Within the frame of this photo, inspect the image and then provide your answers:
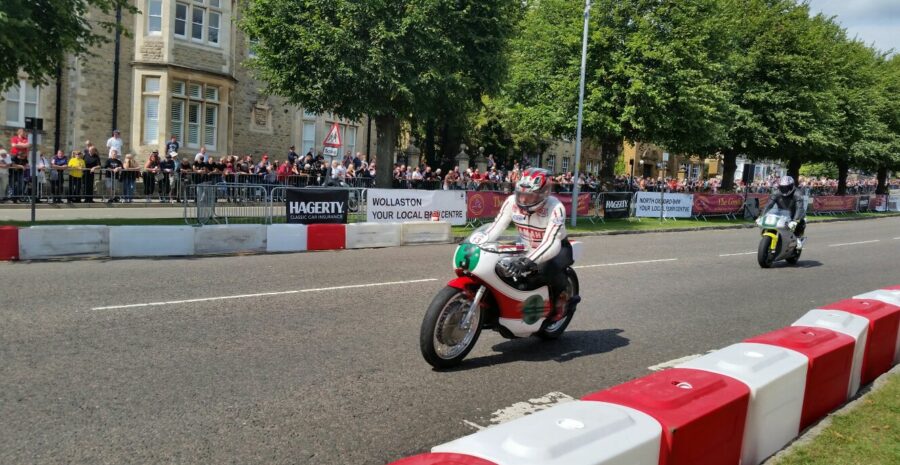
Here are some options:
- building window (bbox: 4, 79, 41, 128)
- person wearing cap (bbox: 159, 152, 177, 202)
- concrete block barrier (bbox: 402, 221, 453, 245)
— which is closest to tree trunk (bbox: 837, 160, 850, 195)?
concrete block barrier (bbox: 402, 221, 453, 245)

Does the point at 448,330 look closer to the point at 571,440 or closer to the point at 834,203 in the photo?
the point at 571,440

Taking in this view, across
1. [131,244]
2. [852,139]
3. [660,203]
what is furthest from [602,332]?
[852,139]

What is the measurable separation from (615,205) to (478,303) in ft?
71.5

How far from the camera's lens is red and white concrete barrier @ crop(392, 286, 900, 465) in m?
2.50

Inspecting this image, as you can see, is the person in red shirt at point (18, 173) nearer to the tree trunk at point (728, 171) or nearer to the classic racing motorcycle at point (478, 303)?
the classic racing motorcycle at point (478, 303)

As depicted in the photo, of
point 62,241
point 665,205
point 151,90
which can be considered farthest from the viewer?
point 665,205

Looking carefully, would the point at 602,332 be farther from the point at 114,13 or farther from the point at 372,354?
the point at 114,13

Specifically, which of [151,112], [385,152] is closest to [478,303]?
[385,152]

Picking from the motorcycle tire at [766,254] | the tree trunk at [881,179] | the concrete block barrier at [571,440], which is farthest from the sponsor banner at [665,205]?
the tree trunk at [881,179]

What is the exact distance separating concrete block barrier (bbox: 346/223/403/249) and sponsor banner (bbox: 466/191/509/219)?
4326mm

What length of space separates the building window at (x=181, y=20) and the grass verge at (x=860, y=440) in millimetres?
28838

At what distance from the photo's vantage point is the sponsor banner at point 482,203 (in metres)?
20.5

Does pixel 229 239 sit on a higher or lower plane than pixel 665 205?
lower

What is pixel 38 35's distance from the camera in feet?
45.7
